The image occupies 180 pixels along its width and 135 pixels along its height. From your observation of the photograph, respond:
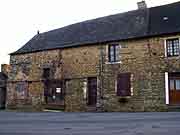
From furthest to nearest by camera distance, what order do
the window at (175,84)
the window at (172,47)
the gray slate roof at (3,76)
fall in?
the gray slate roof at (3,76), the window at (172,47), the window at (175,84)

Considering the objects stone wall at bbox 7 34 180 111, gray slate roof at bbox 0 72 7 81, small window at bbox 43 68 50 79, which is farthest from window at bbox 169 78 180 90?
gray slate roof at bbox 0 72 7 81

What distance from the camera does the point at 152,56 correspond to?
20.7 meters

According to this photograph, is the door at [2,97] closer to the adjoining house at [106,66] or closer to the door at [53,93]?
the adjoining house at [106,66]

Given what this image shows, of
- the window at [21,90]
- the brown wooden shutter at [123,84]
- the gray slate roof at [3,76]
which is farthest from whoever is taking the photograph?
the gray slate roof at [3,76]

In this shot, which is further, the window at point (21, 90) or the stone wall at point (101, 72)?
the window at point (21, 90)

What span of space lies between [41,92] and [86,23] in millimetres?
8080

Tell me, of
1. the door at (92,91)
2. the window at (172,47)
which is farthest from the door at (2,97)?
the window at (172,47)

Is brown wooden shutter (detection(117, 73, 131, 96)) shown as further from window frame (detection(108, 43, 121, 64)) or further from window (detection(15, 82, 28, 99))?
window (detection(15, 82, 28, 99))

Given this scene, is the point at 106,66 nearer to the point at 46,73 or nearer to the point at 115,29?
the point at 115,29

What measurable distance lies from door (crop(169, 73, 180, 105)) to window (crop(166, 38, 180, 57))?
1523mm

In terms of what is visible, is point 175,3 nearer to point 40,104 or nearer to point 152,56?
point 152,56

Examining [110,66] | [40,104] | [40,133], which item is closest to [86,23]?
[110,66]

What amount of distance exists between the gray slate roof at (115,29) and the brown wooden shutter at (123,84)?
294cm

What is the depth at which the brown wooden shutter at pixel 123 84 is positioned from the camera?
21.2 metres
